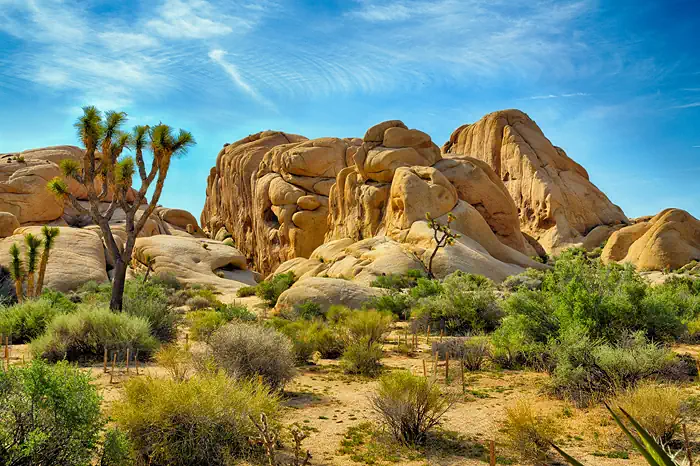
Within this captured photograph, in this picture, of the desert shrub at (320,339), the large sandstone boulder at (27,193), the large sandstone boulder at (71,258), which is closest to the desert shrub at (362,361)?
the desert shrub at (320,339)

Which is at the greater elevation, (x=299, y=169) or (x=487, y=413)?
(x=299, y=169)

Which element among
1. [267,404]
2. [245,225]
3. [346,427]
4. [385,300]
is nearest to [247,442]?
[267,404]

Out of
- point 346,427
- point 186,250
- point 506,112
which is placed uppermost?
point 506,112

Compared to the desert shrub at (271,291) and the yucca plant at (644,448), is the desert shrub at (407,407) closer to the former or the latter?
the yucca plant at (644,448)

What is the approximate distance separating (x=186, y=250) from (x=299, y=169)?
58.3ft

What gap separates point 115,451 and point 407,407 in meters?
3.91

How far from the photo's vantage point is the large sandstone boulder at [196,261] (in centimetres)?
3788

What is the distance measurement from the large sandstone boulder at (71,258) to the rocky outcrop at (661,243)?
38.1m

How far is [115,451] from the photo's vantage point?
17.4 feet

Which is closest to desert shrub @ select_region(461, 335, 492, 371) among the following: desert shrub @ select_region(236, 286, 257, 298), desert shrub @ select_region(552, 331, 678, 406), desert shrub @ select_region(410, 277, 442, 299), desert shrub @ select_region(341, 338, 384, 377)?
desert shrub @ select_region(341, 338, 384, 377)

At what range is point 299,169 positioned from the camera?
55.3 metres

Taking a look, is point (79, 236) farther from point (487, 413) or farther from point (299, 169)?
point (487, 413)

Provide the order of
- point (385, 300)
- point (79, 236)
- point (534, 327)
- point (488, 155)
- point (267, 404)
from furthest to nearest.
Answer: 1. point (488, 155)
2. point (79, 236)
3. point (385, 300)
4. point (534, 327)
5. point (267, 404)

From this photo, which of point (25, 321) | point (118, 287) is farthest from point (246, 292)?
point (25, 321)
